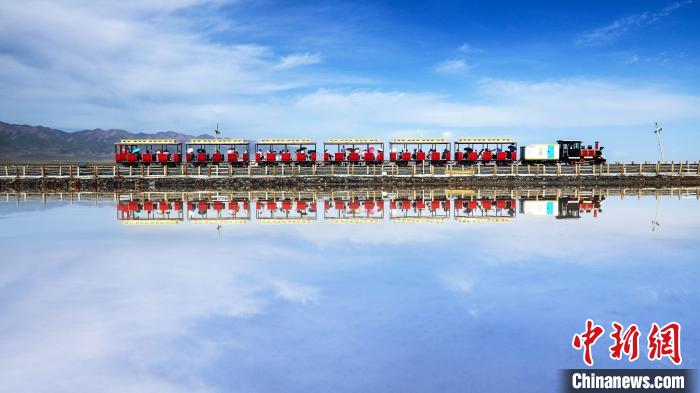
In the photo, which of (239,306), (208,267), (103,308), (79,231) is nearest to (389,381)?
(239,306)

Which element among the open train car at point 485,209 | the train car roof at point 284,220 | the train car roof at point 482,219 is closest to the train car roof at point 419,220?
the train car roof at point 482,219

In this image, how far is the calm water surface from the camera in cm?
793

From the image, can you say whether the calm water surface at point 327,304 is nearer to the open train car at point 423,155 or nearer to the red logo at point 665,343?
the red logo at point 665,343

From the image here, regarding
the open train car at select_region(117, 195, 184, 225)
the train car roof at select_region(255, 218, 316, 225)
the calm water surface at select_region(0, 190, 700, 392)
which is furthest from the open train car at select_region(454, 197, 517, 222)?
the open train car at select_region(117, 195, 184, 225)

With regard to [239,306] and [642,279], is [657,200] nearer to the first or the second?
[642,279]

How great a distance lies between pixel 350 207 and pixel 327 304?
60.2ft

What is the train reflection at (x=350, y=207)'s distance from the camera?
24.9 m

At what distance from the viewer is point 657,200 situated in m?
34.1

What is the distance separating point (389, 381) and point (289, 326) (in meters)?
2.77

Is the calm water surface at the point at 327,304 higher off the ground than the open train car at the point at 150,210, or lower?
lower

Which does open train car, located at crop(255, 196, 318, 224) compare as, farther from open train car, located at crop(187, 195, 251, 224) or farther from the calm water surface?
the calm water surface

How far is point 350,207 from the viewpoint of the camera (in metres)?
29.3

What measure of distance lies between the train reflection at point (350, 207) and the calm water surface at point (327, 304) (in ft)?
11.4

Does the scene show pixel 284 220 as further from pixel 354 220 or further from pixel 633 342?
pixel 633 342
